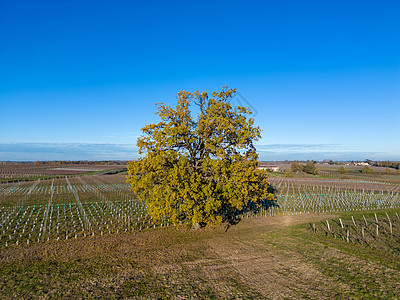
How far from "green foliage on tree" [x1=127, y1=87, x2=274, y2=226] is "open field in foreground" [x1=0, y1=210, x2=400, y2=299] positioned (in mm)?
2804

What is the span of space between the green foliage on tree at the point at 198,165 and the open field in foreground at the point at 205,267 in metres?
2.80

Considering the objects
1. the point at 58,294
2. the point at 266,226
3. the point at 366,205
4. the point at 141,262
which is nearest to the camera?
the point at 58,294

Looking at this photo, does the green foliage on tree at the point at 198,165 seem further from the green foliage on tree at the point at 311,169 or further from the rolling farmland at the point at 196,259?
the green foliage on tree at the point at 311,169

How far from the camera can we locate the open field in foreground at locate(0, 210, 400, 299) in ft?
39.0

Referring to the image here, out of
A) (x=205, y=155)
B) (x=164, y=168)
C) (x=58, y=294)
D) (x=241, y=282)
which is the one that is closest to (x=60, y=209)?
(x=164, y=168)

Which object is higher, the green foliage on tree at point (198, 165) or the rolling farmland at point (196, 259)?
the green foliage on tree at point (198, 165)

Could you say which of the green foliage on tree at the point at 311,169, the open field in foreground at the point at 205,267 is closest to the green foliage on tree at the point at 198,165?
the open field in foreground at the point at 205,267

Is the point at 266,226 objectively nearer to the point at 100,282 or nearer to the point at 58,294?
the point at 100,282

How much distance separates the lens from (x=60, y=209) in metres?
33.8

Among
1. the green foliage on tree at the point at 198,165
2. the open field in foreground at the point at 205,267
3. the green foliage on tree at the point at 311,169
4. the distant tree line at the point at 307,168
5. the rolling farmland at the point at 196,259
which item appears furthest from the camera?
the distant tree line at the point at 307,168

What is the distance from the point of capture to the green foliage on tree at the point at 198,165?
1945 cm

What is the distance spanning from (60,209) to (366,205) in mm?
44888

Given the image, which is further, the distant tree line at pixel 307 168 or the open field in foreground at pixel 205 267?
the distant tree line at pixel 307 168

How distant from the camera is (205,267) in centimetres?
1466
